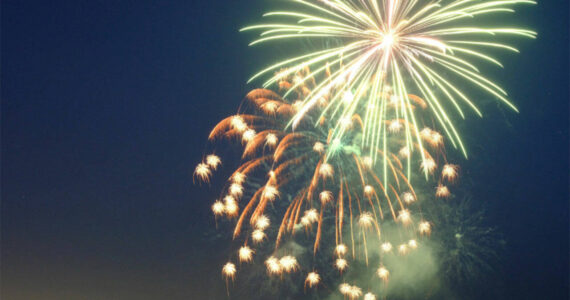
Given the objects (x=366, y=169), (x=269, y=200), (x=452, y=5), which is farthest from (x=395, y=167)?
(x=452, y=5)

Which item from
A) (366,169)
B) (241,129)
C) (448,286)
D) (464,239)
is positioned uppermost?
(241,129)

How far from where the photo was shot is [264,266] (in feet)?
45.3

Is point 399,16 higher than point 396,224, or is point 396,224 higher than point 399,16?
point 399,16

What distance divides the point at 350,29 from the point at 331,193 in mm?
4658

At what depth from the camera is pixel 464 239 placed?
44.1 feet

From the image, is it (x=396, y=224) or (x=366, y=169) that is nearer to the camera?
(x=366, y=169)

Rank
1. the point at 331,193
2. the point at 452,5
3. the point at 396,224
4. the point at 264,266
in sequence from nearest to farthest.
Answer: the point at 452,5 < the point at 331,193 < the point at 396,224 < the point at 264,266

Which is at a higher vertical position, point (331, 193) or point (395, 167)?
point (395, 167)

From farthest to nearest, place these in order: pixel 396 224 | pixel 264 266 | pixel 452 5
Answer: pixel 264 266 → pixel 396 224 → pixel 452 5

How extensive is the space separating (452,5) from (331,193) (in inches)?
230

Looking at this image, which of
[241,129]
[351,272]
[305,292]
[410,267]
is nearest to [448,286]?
[410,267]

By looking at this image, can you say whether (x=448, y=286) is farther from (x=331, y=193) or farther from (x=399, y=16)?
(x=399, y=16)

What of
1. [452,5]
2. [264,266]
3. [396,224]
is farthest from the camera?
[264,266]

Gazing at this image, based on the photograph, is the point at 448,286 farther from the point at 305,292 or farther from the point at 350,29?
the point at 350,29
